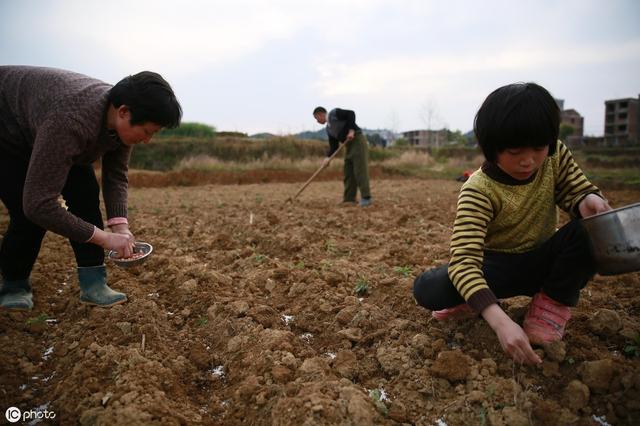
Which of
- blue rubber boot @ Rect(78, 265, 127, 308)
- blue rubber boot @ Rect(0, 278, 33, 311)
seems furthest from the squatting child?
blue rubber boot @ Rect(0, 278, 33, 311)

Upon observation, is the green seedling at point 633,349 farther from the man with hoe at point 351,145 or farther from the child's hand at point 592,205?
the man with hoe at point 351,145

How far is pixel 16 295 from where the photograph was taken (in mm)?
2562

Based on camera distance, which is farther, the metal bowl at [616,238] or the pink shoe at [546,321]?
the pink shoe at [546,321]

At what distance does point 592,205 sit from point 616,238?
280 millimetres

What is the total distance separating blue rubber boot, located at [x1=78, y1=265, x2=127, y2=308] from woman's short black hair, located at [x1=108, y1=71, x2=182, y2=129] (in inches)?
38.4

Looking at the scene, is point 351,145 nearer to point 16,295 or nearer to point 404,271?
point 404,271

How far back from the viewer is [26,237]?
2.43 meters

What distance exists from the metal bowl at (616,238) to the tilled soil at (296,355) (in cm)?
37

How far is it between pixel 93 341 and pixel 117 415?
70 centimetres

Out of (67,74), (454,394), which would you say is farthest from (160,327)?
(454,394)

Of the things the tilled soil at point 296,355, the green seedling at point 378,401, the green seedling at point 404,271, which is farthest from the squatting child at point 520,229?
the green seedling at point 404,271

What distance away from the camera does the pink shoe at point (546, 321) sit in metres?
1.81

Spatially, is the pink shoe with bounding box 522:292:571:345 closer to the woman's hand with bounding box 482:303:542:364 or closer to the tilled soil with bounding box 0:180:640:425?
the tilled soil with bounding box 0:180:640:425

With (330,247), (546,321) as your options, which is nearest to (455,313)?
(546,321)
